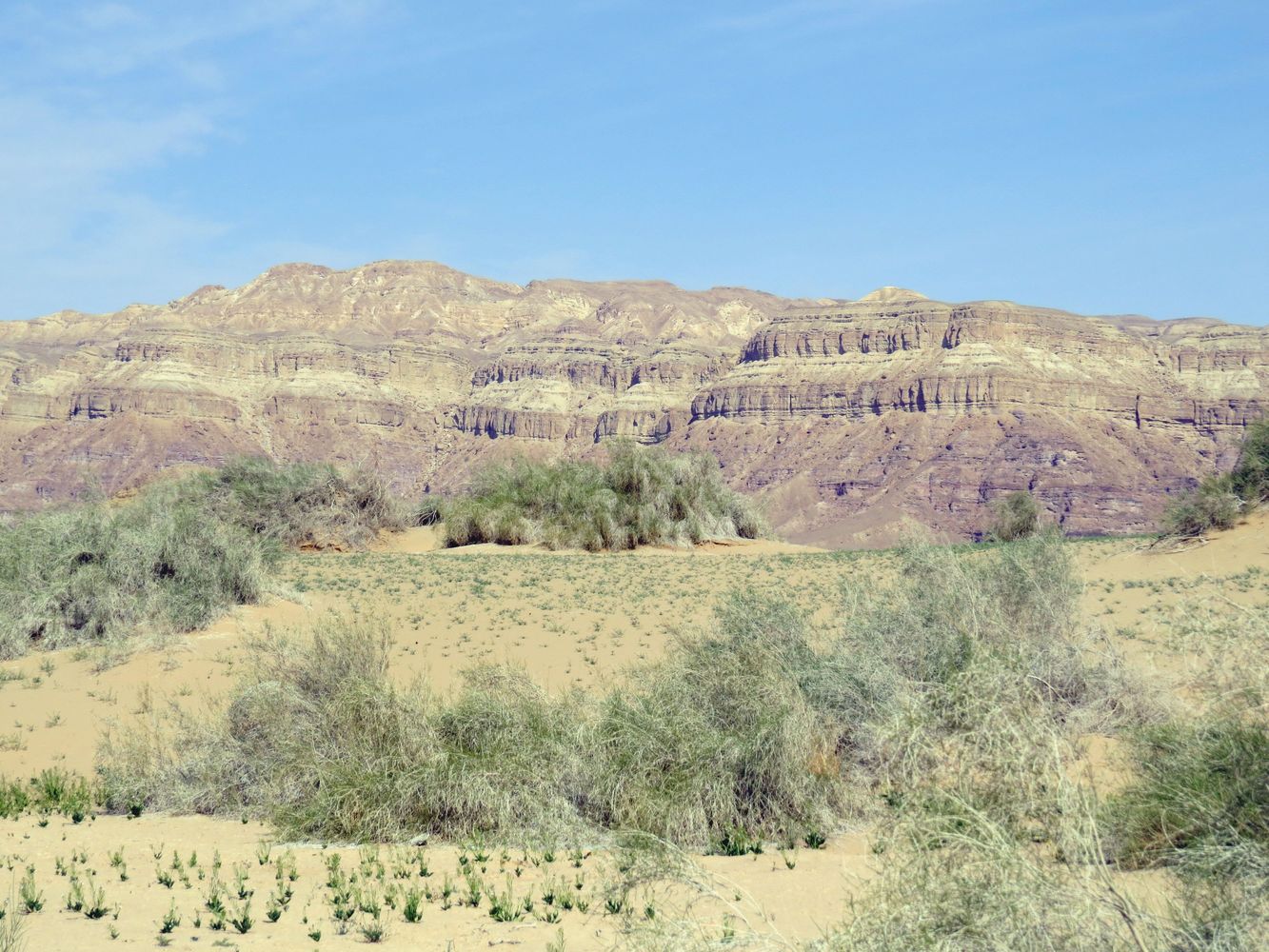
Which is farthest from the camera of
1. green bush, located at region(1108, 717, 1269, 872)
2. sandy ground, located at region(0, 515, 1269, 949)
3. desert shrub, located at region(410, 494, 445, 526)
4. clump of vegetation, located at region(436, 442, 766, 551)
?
desert shrub, located at region(410, 494, 445, 526)

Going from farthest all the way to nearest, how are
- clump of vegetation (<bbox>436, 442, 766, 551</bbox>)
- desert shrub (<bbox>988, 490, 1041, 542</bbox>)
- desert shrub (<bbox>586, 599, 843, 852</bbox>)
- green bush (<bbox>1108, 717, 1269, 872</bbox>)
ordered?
1. desert shrub (<bbox>988, 490, 1041, 542</bbox>)
2. clump of vegetation (<bbox>436, 442, 766, 551</bbox>)
3. desert shrub (<bbox>586, 599, 843, 852</bbox>)
4. green bush (<bbox>1108, 717, 1269, 872</bbox>)

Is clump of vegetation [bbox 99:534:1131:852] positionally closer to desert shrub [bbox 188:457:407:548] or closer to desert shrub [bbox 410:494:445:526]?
desert shrub [bbox 188:457:407:548]

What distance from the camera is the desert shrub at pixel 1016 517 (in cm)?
4369

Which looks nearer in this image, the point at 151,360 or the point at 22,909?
the point at 22,909

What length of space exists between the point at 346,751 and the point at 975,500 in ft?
342

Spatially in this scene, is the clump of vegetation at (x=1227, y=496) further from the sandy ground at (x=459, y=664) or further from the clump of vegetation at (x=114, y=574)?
the clump of vegetation at (x=114, y=574)

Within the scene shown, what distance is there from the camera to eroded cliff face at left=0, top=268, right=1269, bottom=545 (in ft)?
372

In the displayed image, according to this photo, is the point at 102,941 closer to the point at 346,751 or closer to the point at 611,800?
the point at 346,751

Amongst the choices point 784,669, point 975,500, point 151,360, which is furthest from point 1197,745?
point 151,360

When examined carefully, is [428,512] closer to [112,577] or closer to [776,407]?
[112,577]

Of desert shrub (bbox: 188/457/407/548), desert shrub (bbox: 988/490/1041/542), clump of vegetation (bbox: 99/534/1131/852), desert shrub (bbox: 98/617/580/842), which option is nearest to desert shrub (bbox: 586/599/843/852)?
clump of vegetation (bbox: 99/534/1131/852)

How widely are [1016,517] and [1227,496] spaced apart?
54.0 feet

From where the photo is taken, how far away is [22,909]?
7.05 m

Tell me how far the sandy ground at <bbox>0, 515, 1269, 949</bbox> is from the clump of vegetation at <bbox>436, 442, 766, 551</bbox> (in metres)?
1.80
